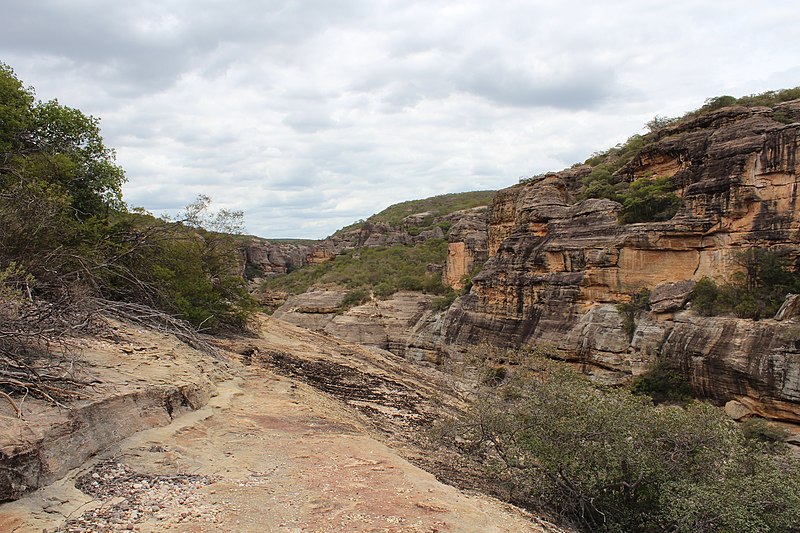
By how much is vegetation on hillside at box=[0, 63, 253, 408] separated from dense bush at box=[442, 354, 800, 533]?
6.96 meters

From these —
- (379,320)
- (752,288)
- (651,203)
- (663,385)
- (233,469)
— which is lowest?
(379,320)

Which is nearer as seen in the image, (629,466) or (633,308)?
(629,466)

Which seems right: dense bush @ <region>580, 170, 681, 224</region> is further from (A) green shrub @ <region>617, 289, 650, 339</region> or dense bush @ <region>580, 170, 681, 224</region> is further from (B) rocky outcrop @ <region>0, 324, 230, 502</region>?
(B) rocky outcrop @ <region>0, 324, 230, 502</region>

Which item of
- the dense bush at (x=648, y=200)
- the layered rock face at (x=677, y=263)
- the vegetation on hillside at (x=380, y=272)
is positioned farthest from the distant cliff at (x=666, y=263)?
the vegetation on hillside at (x=380, y=272)

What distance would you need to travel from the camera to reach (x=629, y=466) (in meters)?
8.18

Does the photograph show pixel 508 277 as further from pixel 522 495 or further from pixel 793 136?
pixel 522 495

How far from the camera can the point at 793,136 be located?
1611 centimetres

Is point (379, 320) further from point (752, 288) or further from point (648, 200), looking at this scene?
point (752, 288)

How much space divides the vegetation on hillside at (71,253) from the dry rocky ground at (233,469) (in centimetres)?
81

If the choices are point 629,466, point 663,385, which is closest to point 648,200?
point 663,385

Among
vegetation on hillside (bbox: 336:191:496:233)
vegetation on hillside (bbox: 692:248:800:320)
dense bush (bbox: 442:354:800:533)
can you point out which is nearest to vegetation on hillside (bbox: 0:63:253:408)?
dense bush (bbox: 442:354:800:533)

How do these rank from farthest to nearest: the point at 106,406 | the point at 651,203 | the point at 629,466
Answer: the point at 651,203
the point at 629,466
the point at 106,406

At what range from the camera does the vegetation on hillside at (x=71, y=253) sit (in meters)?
6.22

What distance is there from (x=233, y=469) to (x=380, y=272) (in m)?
43.3
